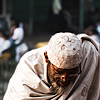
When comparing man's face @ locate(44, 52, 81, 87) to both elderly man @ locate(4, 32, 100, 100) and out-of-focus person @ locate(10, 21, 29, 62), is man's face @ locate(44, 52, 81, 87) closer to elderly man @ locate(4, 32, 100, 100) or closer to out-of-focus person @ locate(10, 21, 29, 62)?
elderly man @ locate(4, 32, 100, 100)

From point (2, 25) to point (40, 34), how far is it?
8.61 ft

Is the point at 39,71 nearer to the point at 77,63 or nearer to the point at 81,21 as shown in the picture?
the point at 77,63

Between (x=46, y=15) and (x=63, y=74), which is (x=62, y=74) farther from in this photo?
(x=46, y=15)

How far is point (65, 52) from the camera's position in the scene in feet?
8.89

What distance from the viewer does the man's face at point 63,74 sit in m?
2.80

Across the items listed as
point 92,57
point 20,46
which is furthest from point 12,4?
point 92,57

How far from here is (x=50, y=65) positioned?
2957 millimetres

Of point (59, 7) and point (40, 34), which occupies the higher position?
point (59, 7)

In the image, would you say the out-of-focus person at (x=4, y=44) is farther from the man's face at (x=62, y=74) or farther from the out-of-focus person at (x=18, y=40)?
the man's face at (x=62, y=74)

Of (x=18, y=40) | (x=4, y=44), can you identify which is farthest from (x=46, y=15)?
(x=4, y=44)

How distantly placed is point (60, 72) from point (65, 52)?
20cm

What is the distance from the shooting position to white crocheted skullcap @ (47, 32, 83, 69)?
271 cm

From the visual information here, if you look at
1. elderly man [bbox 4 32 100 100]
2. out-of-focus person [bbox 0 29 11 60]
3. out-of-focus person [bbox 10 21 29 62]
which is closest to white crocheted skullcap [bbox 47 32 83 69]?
elderly man [bbox 4 32 100 100]

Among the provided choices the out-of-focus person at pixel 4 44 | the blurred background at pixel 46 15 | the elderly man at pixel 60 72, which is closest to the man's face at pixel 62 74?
the elderly man at pixel 60 72
